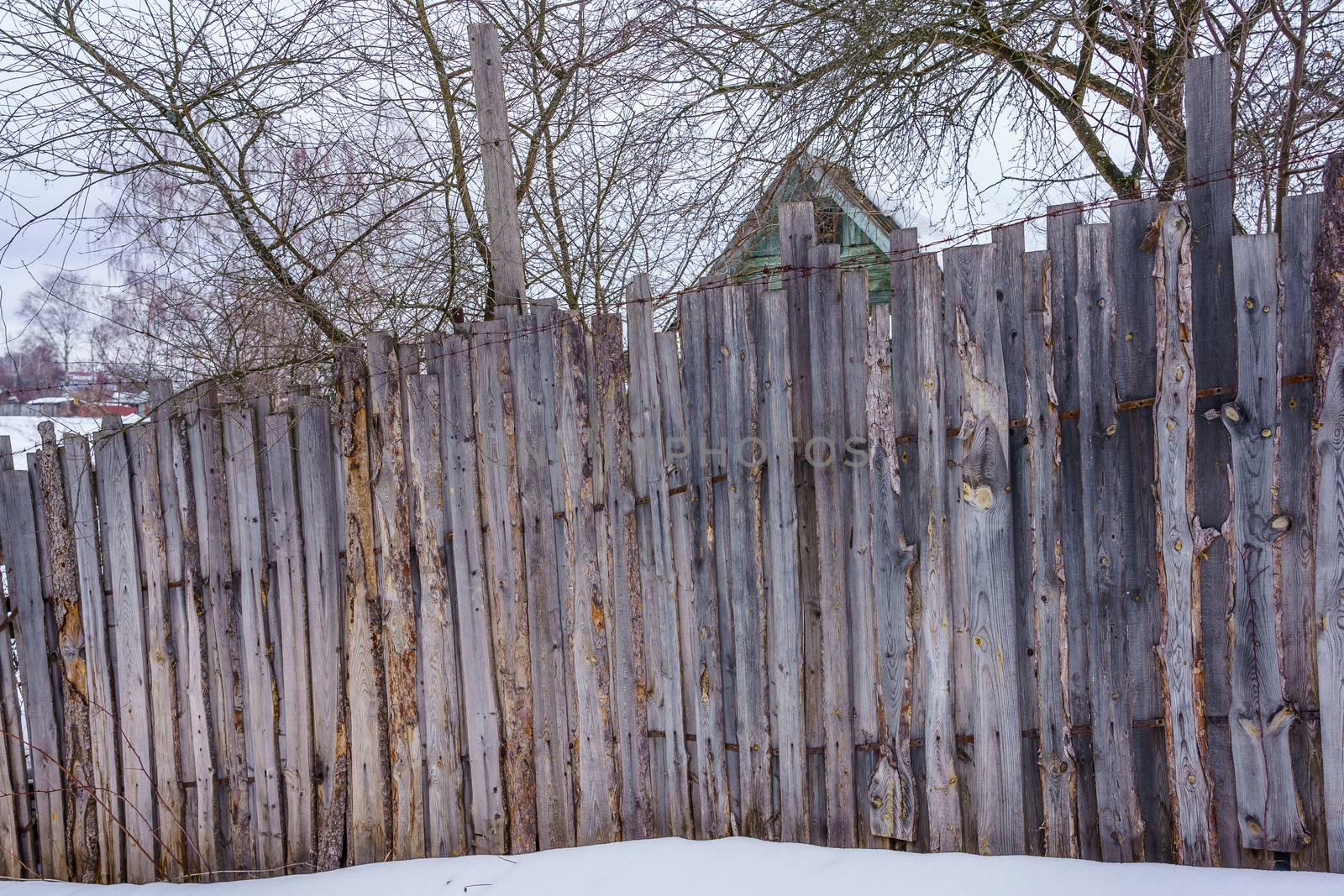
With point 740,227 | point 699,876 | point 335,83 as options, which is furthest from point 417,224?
point 699,876

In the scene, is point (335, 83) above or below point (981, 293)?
above

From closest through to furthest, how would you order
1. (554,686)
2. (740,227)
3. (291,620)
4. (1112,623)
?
1. (1112,623)
2. (554,686)
3. (291,620)
4. (740,227)

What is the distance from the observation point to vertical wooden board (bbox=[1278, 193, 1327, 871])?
227 centimetres

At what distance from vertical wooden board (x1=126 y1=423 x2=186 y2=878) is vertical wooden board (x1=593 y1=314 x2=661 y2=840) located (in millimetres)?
1951

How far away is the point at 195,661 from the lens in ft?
11.4

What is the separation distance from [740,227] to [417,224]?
6.47ft

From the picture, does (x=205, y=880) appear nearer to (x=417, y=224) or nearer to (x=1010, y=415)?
(x=417, y=224)

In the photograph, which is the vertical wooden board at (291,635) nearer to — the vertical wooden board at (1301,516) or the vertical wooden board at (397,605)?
the vertical wooden board at (397,605)

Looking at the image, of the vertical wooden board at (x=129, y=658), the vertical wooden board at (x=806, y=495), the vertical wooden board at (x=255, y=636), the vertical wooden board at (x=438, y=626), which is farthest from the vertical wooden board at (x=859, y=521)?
the vertical wooden board at (x=129, y=658)

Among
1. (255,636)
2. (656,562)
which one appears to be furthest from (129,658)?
(656,562)

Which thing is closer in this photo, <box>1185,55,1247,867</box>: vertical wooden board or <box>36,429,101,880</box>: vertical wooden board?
<box>1185,55,1247,867</box>: vertical wooden board

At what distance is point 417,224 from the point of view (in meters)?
4.47

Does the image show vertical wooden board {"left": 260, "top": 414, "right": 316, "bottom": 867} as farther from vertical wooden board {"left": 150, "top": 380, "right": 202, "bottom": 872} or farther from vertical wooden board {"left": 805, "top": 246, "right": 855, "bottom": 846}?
vertical wooden board {"left": 805, "top": 246, "right": 855, "bottom": 846}

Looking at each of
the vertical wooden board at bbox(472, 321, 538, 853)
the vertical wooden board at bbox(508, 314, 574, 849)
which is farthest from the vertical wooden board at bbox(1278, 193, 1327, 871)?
the vertical wooden board at bbox(472, 321, 538, 853)
